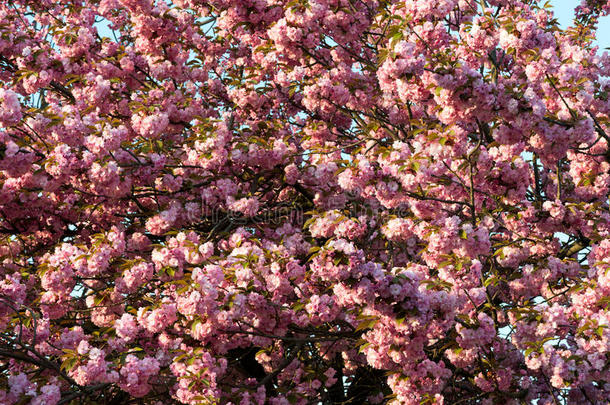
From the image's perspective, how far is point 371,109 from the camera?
8602mm

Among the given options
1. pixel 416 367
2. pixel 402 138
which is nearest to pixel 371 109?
pixel 402 138

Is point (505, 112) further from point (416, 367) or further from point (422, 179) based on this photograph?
point (416, 367)

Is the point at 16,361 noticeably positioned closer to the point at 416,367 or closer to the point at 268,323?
the point at 268,323

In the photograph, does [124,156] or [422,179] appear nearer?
[422,179]

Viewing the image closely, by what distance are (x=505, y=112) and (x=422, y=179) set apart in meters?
0.97

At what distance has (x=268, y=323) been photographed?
5656 millimetres

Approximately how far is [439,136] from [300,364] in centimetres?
305

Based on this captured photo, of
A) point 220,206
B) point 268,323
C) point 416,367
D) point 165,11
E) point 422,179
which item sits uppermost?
point 165,11

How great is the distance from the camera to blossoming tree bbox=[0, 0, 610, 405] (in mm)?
5301

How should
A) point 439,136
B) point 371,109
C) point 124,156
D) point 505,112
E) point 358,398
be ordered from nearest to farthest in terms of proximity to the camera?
point 505,112 < point 439,136 < point 124,156 < point 358,398 < point 371,109

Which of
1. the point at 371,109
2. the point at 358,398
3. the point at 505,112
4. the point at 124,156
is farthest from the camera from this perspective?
the point at 371,109

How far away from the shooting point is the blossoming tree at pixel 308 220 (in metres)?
5.30

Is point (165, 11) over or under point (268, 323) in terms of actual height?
over

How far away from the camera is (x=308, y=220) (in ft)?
20.6
